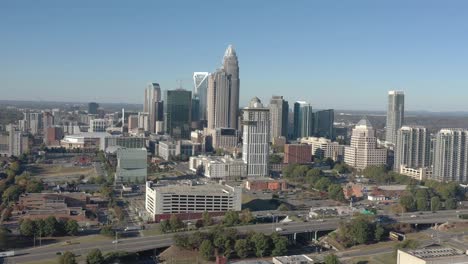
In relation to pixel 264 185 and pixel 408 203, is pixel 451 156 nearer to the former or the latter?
pixel 408 203

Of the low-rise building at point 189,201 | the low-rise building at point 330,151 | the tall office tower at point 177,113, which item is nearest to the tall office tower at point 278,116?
the low-rise building at point 330,151

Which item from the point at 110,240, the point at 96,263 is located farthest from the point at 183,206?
the point at 96,263

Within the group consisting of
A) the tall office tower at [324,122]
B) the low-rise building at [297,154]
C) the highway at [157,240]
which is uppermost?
the tall office tower at [324,122]

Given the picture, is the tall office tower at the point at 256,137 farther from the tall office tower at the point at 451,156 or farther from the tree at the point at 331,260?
the tree at the point at 331,260

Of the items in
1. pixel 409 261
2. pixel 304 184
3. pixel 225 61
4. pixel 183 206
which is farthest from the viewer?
pixel 225 61

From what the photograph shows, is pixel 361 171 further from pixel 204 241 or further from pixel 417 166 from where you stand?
pixel 204 241

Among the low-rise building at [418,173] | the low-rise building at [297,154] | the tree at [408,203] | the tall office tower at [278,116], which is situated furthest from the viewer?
the tall office tower at [278,116]

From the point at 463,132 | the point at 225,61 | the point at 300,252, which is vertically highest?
the point at 225,61
